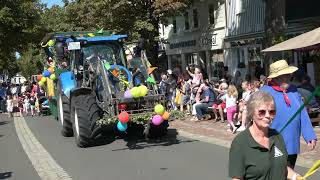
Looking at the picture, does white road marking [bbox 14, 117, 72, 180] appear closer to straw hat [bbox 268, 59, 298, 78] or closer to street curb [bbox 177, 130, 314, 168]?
street curb [bbox 177, 130, 314, 168]

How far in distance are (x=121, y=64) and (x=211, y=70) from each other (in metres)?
20.0

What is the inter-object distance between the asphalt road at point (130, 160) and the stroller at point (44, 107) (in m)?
12.2

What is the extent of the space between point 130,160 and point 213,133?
11.8 feet

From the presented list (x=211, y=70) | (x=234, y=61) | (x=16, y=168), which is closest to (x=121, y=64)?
(x=16, y=168)

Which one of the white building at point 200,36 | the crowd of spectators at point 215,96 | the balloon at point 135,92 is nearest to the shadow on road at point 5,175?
the balloon at point 135,92

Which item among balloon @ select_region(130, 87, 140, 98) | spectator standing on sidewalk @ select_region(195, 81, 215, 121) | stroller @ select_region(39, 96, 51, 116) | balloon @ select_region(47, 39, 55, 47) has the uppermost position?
balloon @ select_region(47, 39, 55, 47)

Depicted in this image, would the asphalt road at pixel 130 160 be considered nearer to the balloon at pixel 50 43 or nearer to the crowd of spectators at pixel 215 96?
the crowd of spectators at pixel 215 96

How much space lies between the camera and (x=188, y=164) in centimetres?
958

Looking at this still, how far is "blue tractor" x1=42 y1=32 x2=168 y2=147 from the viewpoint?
11797 millimetres

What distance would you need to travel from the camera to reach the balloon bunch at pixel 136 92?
459 inches

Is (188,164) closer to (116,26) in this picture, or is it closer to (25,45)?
(116,26)

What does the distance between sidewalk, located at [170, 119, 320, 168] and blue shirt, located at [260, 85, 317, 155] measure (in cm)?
345

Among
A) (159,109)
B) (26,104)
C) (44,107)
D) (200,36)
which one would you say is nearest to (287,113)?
(159,109)

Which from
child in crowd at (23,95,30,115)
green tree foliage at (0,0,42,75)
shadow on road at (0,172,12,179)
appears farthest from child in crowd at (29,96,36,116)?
shadow on road at (0,172,12,179)
